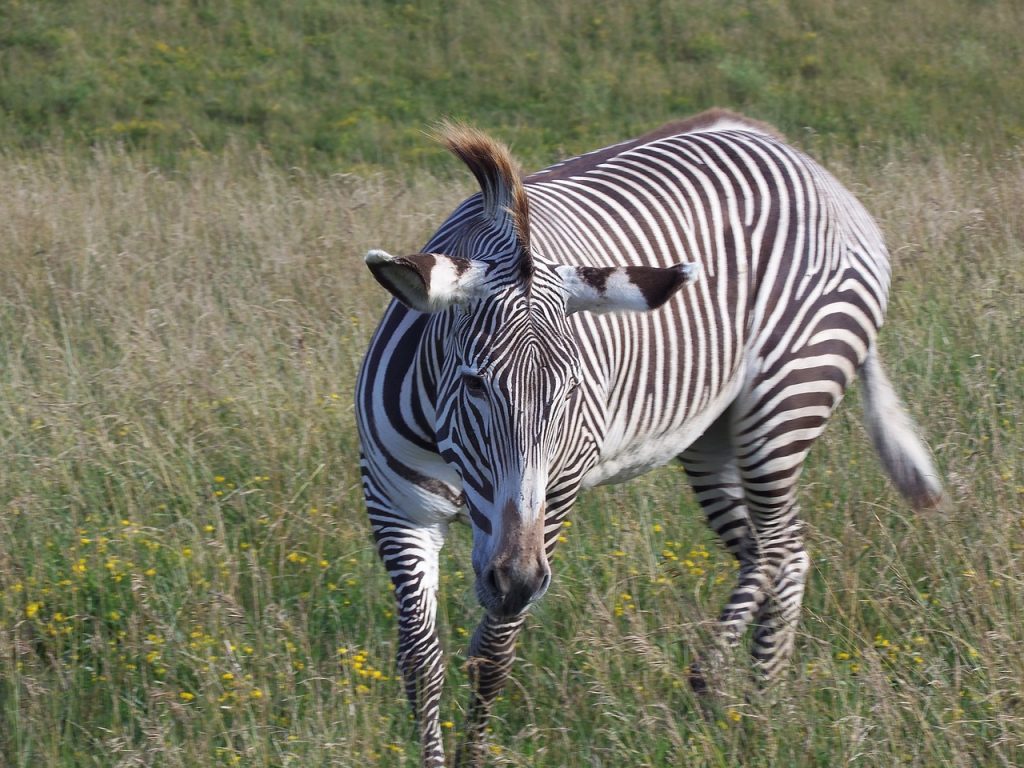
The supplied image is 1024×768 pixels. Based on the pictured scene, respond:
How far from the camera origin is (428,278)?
8.80 feet

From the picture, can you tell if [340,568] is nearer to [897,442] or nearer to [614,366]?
[614,366]

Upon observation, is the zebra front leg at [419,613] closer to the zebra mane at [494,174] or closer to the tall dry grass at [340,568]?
the tall dry grass at [340,568]

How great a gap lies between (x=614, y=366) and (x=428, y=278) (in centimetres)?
99

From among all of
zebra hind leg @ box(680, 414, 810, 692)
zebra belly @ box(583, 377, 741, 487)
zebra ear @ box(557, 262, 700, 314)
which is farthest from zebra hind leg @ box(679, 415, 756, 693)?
zebra ear @ box(557, 262, 700, 314)

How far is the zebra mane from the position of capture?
9.53 feet

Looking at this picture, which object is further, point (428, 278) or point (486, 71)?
point (486, 71)

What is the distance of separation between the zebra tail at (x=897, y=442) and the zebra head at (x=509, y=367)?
5.56 feet

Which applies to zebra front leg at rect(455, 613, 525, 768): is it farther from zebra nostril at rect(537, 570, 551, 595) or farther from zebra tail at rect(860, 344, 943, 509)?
zebra tail at rect(860, 344, 943, 509)

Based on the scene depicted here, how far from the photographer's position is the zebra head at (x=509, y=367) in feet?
8.61

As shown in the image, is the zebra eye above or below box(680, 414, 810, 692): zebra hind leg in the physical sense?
above

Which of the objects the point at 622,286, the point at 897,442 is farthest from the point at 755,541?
the point at 622,286

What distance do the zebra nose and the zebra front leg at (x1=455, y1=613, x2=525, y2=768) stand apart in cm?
67

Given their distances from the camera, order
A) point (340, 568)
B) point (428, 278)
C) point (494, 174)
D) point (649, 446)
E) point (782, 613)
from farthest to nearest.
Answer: point (340, 568), point (782, 613), point (649, 446), point (494, 174), point (428, 278)

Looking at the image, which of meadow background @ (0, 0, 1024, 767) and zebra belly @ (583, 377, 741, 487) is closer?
meadow background @ (0, 0, 1024, 767)
